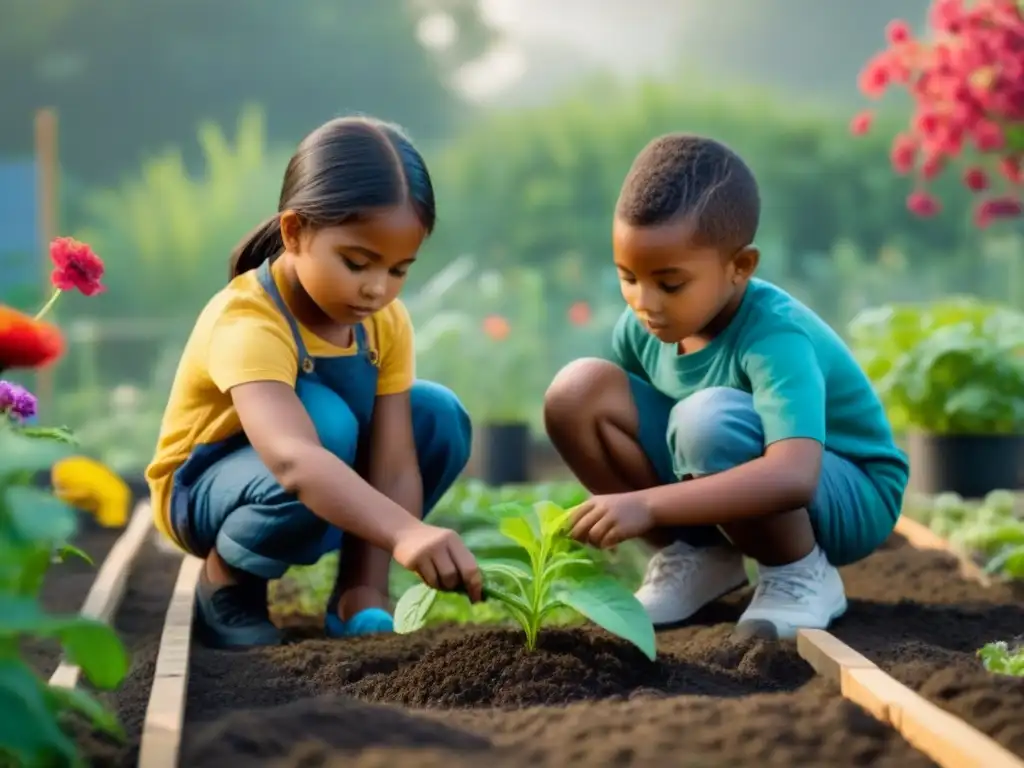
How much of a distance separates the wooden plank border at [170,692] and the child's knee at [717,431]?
1.00 meters

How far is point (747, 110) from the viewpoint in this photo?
8.73 metres

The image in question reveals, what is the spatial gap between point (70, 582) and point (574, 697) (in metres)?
2.29

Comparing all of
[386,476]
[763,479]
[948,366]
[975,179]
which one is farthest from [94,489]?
[975,179]

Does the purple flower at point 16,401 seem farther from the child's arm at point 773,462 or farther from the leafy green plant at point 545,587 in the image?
the child's arm at point 773,462

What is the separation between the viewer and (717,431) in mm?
2477

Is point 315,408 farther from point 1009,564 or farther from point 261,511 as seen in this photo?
point 1009,564

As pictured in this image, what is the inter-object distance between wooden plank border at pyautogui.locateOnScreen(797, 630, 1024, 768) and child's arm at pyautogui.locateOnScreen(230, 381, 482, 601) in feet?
1.92

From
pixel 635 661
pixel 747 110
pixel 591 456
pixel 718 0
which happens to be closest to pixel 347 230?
pixel 591 456

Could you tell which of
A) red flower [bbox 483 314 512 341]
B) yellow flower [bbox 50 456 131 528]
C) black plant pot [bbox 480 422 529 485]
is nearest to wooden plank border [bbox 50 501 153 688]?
yellow flower [bbox 50 456 131 528]

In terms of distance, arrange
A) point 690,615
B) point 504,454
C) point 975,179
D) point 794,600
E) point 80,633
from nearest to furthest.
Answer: point 80,633
point 794,600
point 690,615
point 975,179
point 504,454

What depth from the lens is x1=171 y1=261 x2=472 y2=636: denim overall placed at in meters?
2.59

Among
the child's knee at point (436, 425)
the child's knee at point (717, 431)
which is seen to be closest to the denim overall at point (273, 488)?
the child's knee at point (436, 425)

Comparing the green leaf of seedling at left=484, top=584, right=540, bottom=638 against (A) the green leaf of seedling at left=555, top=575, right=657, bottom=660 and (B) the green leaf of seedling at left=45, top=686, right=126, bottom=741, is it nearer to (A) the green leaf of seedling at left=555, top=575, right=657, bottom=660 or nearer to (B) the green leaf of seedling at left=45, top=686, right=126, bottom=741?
(A) the green leaf of seedling at left=555, top=575, right=657, bottom=660

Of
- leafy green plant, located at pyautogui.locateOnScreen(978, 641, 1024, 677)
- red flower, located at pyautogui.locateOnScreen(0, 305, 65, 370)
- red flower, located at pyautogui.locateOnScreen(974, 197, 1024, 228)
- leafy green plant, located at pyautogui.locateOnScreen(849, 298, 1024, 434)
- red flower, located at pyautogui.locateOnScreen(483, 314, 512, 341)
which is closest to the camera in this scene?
red flower, located at pyautogui.locateOnScreen(0, 305, 65, 370)
